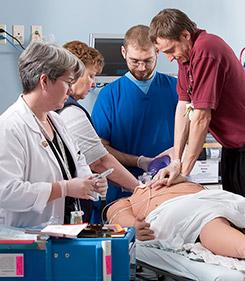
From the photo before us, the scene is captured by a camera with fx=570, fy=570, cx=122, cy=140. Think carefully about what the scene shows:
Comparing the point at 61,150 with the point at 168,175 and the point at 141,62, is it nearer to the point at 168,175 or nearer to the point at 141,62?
the point at 168,175

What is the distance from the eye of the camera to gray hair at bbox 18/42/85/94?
1.96 m

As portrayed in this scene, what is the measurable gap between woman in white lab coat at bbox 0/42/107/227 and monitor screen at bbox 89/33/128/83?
180 centimetres

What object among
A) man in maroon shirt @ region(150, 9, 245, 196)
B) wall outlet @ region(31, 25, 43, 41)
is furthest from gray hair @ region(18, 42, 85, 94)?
wall outlet @ region(31, 25, 43, 41)

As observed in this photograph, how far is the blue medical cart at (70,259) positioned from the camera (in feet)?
4.93

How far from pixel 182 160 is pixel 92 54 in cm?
62

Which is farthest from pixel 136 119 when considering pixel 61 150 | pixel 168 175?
pixel 61 150

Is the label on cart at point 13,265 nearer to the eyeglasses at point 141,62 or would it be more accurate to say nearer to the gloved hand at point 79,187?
the gloved hand at point 79,187

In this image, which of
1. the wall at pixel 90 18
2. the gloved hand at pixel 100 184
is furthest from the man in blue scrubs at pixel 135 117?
the wall at pixel 90 18

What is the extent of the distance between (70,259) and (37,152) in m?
0.54

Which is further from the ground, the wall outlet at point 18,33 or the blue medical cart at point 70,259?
the wall outlet at point 18,33

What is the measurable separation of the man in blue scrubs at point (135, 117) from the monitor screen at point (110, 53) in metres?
1.00

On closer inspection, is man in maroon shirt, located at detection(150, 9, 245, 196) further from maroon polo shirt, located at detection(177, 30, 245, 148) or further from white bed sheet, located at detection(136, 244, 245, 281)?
white bed sheet, located at detection(136, 244, 245, 281)

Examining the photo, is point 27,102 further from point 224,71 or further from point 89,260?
point 224,71

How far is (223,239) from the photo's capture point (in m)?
1.90
